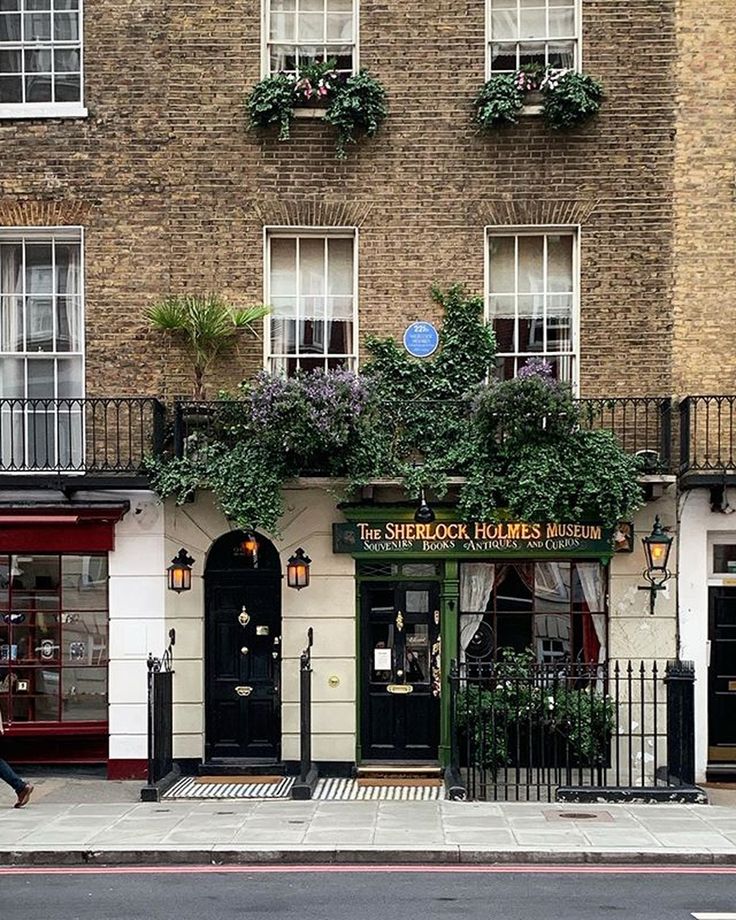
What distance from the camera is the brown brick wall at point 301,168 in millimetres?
16641

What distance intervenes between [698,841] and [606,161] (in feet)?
27.5

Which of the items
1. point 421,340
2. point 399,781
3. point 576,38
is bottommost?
point 399,781

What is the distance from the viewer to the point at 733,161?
16484 mm

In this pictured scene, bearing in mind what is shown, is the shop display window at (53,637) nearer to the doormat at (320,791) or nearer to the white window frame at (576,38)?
the doormat at (320,791)

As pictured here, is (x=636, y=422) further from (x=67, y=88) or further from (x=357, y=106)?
(x=67, y=88)

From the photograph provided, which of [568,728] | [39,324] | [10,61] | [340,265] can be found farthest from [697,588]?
[10,61]

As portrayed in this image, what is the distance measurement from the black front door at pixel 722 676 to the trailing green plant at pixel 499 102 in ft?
21.1

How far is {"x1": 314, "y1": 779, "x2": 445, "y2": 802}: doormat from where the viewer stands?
595 inches

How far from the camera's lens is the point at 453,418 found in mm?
16375

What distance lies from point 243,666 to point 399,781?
7.96 ft

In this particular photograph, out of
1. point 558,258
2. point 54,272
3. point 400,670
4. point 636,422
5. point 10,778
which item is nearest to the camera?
point 10,778

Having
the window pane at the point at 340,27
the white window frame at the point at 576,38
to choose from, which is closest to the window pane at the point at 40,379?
the window pane at the point at 340,27

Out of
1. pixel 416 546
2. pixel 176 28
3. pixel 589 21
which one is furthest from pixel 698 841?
pixel 176 28

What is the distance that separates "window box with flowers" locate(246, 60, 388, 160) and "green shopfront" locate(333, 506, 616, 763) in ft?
17.4
